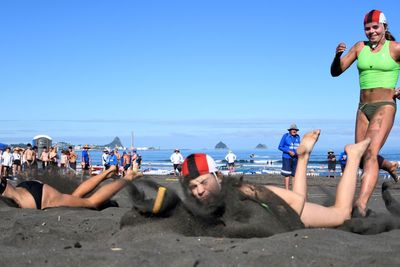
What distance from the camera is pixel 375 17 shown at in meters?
6.58

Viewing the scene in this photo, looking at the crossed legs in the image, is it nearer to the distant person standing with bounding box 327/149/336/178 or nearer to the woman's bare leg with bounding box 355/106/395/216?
the woman's bare leg with bounding box 355/106/395/216

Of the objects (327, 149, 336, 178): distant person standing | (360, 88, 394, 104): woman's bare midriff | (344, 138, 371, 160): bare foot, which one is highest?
(360, 88, 394, 104): woman's bare midriff

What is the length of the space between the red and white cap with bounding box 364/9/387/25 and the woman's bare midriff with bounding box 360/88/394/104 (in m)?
0.73

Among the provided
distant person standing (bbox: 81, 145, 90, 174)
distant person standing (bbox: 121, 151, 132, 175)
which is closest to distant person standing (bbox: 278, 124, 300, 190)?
distant person standing (bbox: 81, 145, 90, 174)

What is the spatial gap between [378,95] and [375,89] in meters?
0.07

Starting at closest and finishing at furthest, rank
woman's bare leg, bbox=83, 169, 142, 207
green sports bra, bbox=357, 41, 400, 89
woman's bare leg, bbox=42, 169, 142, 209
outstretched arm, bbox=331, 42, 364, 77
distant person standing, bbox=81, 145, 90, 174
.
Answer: green sports bra, bbox=357, 41, 400, 89, outstretched arm, bbox=331, 42, 364, 77, woman's bare leg, bbox=83, 169, 142, 207, woman's bare leg, bbox=42, 169, 142, 209, distant person standing, bbox=81, 145, 90, 174

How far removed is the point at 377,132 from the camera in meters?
6.41

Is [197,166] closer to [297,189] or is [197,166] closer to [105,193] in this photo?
[297,189]

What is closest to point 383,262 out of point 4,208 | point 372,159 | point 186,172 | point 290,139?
point 186,172

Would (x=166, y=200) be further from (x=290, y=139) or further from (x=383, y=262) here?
(x=290, y=139)

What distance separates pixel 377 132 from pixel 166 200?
8.64ft

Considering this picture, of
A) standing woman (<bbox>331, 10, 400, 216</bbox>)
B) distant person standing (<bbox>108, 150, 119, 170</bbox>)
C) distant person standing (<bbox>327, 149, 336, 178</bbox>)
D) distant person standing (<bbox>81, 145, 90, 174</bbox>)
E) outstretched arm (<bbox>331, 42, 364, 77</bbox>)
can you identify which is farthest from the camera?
distant person standing (<bbox>327, 149, 336, 178</bbox>)

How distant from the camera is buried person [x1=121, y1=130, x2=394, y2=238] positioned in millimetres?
4672

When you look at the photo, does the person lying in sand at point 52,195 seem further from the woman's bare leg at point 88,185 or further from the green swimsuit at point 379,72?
the green swimsuit at point 379,72
